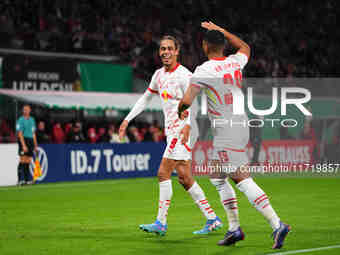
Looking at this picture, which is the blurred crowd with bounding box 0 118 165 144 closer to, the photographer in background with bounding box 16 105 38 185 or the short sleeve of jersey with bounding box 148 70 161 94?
the photographer in background with bounding box 16 105 38 185

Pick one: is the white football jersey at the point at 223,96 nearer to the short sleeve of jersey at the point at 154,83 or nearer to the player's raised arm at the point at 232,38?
the player's raised arm at the point at 232,38

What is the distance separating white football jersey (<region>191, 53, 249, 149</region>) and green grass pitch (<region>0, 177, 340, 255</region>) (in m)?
1.27

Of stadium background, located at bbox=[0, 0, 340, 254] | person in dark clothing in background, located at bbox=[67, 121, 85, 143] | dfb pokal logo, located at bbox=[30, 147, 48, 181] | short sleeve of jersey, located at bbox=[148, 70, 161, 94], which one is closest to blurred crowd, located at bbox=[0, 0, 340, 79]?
stadium background, located at bbox=[0, 0, 340, 254]

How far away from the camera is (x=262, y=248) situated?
813 centimetres

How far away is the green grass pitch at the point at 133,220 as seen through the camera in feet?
27.6

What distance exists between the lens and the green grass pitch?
8.41m

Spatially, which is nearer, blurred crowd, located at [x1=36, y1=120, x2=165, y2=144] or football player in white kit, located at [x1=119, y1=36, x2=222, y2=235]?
football player in white kit, located at [x1=119, y1=36, x2=222, y2=235]

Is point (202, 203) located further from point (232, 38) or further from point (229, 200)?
point (232, 38)

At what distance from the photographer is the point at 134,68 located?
33.3 meters

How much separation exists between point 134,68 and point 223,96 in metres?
25.4

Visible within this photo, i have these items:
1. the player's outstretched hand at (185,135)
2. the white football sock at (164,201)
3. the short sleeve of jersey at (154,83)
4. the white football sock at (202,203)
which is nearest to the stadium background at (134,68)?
the white football sock at (202,203)

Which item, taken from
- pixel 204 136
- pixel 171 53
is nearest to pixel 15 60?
pixel 204 136

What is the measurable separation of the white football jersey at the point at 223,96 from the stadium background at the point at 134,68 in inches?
282

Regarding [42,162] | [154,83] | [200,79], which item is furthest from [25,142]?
[200,79]
